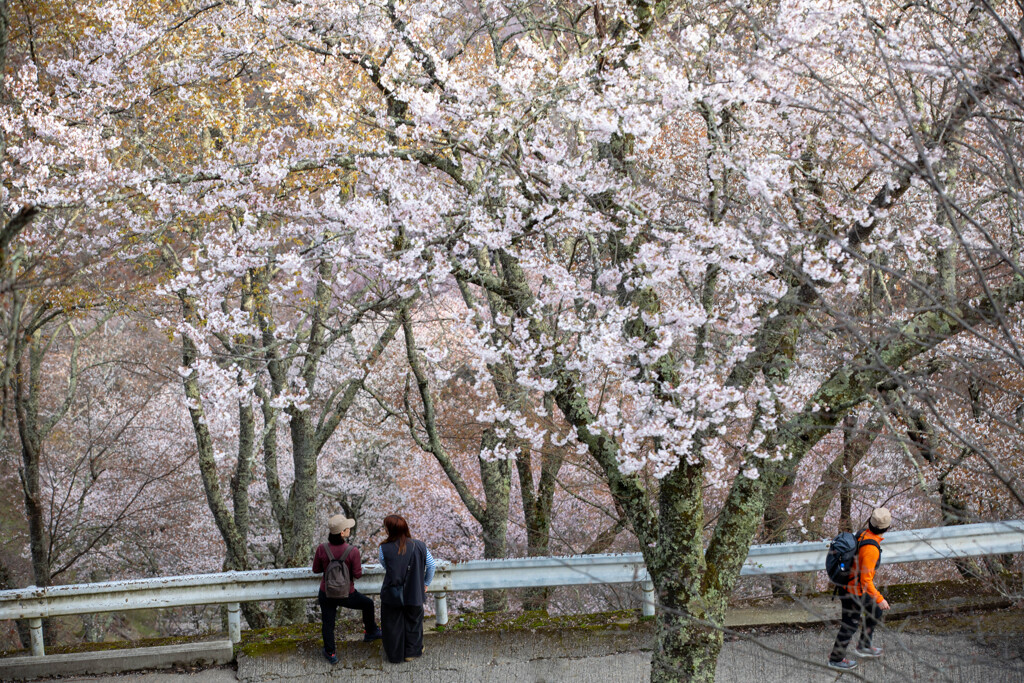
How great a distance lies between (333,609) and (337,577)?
0.83 ft

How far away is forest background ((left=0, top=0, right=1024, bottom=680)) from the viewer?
5203 millimetres

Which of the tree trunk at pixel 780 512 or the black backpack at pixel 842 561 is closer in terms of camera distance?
the black backpack at pixel 842 561

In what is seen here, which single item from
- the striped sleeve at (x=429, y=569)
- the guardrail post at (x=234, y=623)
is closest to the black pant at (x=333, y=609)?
the striped sleeve at (x=429, y=569)

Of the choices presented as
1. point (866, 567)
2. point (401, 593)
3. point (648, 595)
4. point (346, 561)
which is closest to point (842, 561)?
point (866, 567)

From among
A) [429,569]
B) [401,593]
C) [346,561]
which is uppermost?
[346,561]

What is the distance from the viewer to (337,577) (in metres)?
5.89

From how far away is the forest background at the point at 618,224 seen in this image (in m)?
5.20

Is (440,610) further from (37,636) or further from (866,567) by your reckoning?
(866,567)

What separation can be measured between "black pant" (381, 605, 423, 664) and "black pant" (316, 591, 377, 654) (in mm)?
258

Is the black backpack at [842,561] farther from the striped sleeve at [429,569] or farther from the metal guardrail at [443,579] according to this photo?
the striped sleeve at [429,569]

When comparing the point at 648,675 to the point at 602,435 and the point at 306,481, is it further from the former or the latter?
the point at 306,481

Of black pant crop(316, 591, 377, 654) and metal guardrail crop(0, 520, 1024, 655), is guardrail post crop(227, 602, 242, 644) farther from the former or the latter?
black pant crop(316, 591, 377, 654)

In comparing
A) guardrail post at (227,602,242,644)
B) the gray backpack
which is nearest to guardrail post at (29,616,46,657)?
guardrail post at (227,602,242,644)

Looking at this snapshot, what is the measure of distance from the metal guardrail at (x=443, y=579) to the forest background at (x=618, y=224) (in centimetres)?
35
